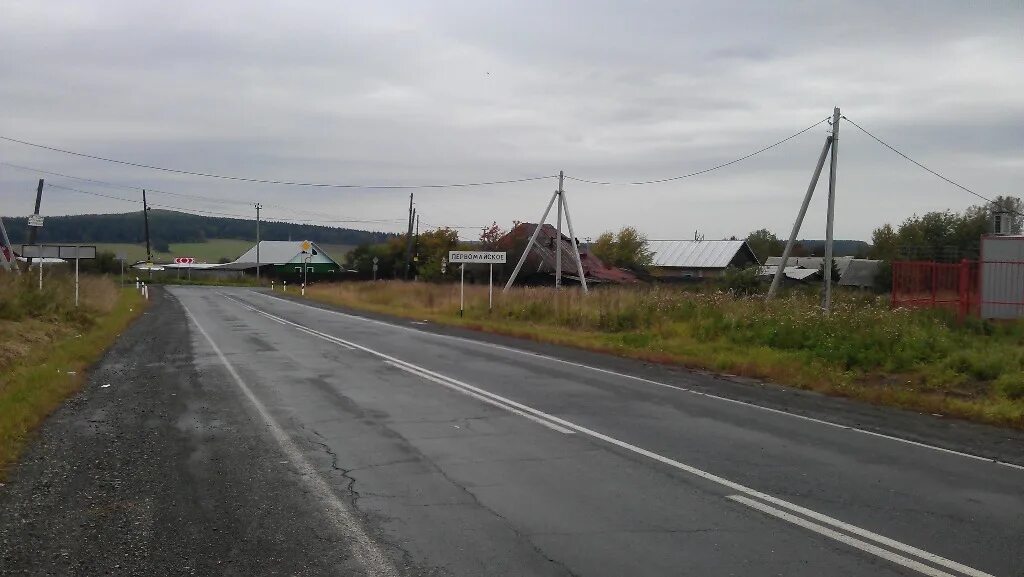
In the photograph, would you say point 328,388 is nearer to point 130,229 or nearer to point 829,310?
point 829,310

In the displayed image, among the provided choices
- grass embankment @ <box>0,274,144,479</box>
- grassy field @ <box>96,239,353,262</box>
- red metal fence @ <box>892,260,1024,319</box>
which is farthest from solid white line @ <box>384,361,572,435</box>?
grassy field @ <box>96,239,353,262</box>

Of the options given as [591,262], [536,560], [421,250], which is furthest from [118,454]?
[421,250]

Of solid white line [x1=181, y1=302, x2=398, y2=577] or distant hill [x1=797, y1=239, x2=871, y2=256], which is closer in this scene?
solid white line [x1=181, y1=302, x2=398, y2=577]

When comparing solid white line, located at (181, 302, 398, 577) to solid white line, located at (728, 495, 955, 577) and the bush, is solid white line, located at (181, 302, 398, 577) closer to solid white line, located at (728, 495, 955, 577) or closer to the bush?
solid white line, located at (728, 495, 955, 577)

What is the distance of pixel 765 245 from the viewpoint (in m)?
106

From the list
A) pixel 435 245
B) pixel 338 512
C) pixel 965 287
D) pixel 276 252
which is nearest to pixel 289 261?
pixel 276 252

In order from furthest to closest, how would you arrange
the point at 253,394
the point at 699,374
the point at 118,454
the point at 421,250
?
1. the point at 421,250
2. the point at 699,374
3. the point at 253,394
4. the point at 118,454

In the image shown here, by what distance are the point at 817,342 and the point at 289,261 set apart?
11848cm

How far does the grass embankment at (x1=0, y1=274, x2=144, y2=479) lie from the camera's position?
11672mm

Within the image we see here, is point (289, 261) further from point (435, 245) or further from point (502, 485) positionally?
point (502, 485)

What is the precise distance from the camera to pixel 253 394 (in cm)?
1384

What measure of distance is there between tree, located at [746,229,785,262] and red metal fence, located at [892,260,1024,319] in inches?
2996

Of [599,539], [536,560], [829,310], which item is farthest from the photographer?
[829,310]

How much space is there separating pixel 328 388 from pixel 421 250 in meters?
69.2
